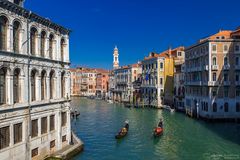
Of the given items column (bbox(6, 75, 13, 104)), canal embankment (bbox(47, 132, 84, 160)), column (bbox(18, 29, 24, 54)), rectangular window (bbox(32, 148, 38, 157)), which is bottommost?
canal embankment (bbox(47, 132, 84, 160))

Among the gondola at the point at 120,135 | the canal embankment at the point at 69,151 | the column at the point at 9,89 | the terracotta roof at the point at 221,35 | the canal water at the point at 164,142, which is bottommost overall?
the canal water at the point at 164,142

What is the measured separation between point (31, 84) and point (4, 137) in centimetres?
316

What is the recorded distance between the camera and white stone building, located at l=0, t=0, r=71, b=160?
1466 centimetres

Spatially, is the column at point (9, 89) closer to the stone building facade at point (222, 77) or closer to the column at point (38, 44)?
the column at point (38, 44)

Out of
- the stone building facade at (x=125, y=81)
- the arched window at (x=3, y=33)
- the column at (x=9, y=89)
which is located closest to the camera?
the arched window at (x=3, y=33)

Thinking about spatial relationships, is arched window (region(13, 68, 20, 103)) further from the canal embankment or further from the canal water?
the canal water

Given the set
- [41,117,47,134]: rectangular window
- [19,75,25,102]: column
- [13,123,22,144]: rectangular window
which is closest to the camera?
[13,123,22,144]: rectangular window

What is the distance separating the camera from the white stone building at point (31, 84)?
48.1ft

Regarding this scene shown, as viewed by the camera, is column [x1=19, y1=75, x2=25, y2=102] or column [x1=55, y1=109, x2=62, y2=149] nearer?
column [x1=19, y1=75, x2=25, y2=102]

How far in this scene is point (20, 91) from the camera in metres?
15.8

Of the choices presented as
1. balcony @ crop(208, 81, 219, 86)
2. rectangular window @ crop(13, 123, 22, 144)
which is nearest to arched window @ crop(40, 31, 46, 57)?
rectangular window @ crop(13, 123, 22, 144)

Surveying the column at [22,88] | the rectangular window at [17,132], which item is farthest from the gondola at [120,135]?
the column at [22,88]

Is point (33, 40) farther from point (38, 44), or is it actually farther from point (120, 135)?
point (120, 135)

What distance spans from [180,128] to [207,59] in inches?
394
